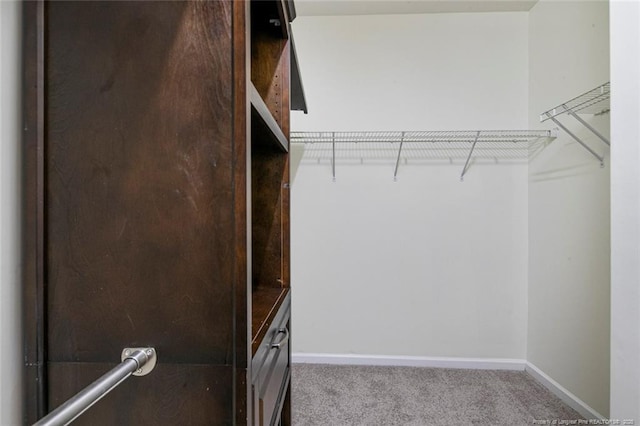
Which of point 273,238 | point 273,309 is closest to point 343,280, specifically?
point 273,238

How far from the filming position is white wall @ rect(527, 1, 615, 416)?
164 centimetres

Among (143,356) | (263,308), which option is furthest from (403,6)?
(143,356)

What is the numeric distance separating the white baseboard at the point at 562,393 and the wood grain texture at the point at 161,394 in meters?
2.11

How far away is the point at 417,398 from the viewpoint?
189 centimetres

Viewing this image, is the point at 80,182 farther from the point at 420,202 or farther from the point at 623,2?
the point at 420,202

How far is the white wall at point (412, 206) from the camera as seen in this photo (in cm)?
226

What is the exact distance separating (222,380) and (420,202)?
199 cm

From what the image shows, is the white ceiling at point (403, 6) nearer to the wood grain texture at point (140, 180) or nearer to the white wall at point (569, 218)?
the white wall at point (569, 218)

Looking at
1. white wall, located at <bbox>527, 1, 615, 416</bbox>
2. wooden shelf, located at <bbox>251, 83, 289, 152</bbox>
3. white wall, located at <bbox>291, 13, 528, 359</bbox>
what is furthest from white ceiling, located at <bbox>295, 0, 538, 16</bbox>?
wooden shelf, located at <bbox>251, 83, 289, 152</bbox>

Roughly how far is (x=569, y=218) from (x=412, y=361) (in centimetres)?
140

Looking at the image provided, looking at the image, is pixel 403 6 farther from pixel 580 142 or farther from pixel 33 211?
pixel 33 211

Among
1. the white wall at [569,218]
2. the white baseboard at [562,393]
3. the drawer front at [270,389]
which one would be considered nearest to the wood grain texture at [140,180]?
the drawer front at [270,389]

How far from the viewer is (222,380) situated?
58 centimetres

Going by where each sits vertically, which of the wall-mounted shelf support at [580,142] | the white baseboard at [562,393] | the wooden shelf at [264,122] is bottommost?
the white baseboard at [562,393]
